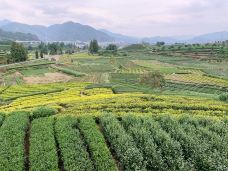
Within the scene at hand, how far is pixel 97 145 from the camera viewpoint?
19.9 metres

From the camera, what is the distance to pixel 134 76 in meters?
93.0

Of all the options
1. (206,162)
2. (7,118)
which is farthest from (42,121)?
(206,162)

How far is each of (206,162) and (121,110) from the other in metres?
10.6

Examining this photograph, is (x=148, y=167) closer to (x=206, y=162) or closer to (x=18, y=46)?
(x=206, y=162)

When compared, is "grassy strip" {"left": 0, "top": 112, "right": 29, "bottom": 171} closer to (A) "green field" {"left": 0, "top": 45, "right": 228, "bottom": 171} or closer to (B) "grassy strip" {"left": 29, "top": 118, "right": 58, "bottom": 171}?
(A) "green field" {"left": 0, "top": 45, "right": 228, "bottom": 171}

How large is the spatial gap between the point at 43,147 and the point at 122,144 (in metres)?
4.42

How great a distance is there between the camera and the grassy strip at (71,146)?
58.3 ft

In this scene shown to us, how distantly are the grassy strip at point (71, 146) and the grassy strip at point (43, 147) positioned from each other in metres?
0.46

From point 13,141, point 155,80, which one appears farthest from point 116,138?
point 155,80

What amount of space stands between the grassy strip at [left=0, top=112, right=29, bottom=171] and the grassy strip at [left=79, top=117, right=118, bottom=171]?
3.72 meters

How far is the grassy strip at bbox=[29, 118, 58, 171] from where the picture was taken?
58.9ft

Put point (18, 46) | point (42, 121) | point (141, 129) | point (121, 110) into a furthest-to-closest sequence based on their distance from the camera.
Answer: point (18, 46) < point (121, 110) < point (42, 121) < point (141, 129)

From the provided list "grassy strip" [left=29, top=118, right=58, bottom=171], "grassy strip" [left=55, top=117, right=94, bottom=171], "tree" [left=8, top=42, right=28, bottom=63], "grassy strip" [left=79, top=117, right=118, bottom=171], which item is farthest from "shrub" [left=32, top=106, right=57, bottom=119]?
"tree" [left=8, top=42, right=28, bottom=63]

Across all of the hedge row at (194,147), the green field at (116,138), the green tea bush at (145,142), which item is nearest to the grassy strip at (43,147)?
the green field at (116,138)
